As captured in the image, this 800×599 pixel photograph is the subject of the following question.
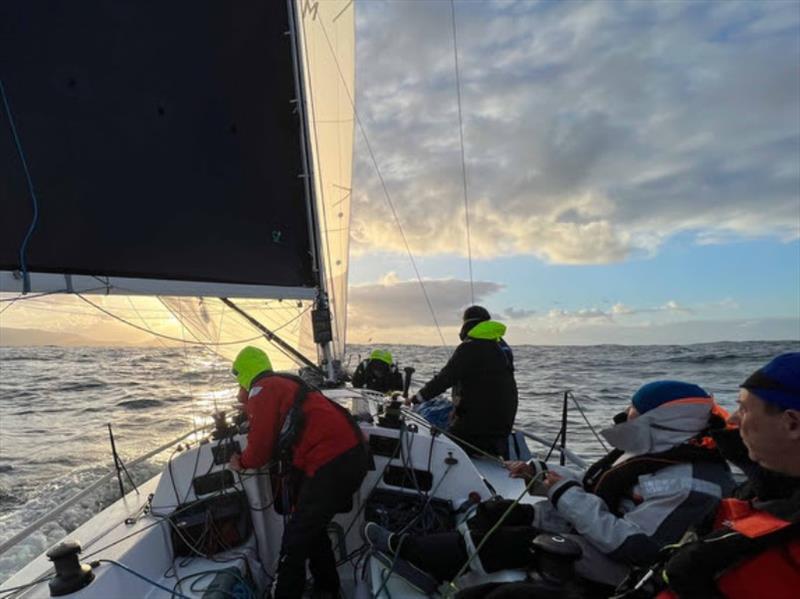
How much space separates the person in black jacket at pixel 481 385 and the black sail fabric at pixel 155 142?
156 centimetres

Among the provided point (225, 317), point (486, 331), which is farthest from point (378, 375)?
point (486, 331)

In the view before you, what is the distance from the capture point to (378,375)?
707 centimetres

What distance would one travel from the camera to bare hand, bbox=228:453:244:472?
8.79 feet

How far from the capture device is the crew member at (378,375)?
7.07 meters

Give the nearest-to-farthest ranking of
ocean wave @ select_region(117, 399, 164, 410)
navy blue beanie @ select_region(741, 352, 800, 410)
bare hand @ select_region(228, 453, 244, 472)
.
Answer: navy blue beanie @ select_region(741, 352, 800, 410) < bare hand @ select_region(228, 453, 244, 472) < ocean wave @ select_region(117, 399, 164, 410)

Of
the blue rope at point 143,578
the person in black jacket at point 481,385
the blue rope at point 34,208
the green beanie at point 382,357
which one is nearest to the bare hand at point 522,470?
the person in black jacket at point 481,385

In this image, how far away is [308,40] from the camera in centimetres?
622

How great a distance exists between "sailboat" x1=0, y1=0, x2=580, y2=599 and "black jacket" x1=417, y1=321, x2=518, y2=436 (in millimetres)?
396

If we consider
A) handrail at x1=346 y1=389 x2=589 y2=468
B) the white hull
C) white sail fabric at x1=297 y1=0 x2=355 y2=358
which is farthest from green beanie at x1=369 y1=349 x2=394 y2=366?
the white hull

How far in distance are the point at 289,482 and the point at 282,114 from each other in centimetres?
302

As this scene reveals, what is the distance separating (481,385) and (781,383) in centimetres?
259

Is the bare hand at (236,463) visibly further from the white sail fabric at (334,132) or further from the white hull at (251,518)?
the white sail fabric at (334,132)

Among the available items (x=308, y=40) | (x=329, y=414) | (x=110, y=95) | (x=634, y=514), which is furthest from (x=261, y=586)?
(x=308, y=40)

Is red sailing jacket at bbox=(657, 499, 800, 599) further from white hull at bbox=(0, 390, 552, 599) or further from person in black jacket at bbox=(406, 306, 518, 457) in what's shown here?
person in black jacket at bbox=(406, 306, 518, 457)
